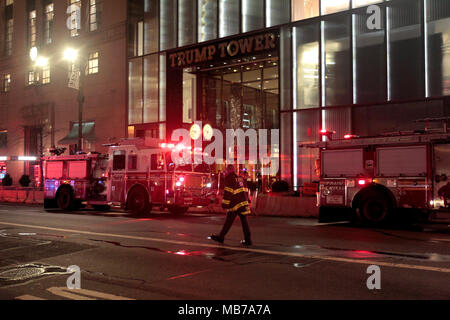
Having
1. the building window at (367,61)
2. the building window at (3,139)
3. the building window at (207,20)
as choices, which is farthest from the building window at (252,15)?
the building window at (3,139)

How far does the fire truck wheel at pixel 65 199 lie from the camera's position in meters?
19.5

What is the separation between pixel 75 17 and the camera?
34219 millimetres

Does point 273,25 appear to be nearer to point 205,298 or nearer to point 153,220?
point 153,220

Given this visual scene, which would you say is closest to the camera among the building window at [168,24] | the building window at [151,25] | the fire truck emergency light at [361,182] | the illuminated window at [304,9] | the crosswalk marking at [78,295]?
the crosswalk marking at [78,295]

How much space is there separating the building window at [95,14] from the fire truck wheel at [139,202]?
1994 centimetres

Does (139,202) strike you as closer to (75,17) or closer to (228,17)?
(228,17)

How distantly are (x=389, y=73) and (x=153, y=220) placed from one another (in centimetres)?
1293

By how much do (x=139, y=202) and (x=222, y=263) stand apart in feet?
32.4

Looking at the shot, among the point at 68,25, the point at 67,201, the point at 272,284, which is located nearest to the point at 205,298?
the point at 272,284

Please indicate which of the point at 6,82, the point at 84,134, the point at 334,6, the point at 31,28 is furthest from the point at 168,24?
the point at 6,82

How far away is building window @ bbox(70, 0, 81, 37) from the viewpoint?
112ft

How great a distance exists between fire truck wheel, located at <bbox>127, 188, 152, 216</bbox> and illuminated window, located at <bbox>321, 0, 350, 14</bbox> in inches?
517

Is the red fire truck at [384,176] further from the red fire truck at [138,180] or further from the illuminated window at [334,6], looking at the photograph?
the illuminated window at [334,6]
